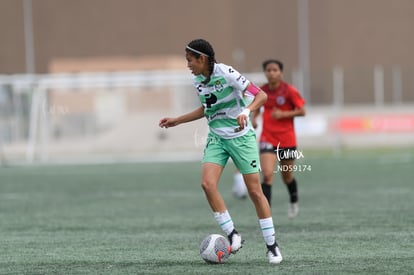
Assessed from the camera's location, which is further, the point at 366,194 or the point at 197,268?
the point at 366,194

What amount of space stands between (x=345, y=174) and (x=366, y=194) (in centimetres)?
511

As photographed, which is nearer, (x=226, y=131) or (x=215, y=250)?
(x=215, y=250)

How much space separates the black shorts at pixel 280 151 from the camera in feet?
43.8

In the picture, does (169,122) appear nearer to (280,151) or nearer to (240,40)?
(280,151)

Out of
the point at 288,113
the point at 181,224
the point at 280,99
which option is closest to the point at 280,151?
the point at 288,113

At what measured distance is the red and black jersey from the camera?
13.5 m

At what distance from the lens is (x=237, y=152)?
9.17m

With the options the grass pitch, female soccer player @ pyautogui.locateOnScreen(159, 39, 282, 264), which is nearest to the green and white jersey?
female soccer player @ pyautogui.locateOnScreen(159, 39, 282, 264)

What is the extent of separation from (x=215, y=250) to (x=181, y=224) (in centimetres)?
401

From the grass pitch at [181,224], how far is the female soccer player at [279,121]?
81 centimetres

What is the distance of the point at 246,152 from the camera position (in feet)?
30.1

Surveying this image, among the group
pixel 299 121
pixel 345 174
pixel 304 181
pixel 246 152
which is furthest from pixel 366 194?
pixel 299 121

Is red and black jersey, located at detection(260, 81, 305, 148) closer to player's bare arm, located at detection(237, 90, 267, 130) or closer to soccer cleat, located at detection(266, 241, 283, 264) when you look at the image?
player's bare arm, located at detection(237, 90, 267, 130)

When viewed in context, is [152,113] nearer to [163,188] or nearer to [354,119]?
[354,119]
